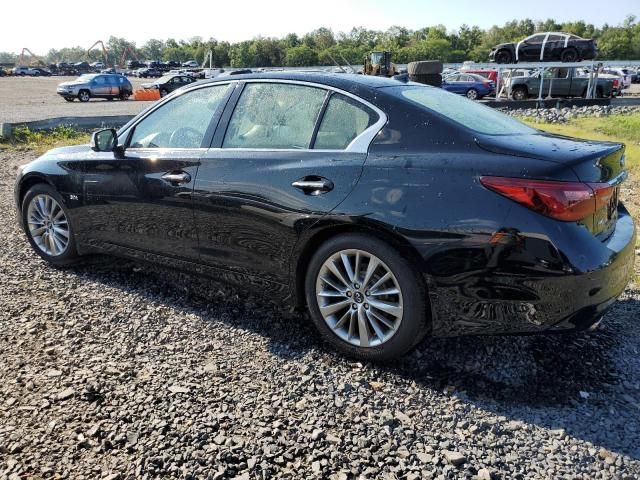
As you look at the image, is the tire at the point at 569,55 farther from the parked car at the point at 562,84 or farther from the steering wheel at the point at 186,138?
the steering wheel at the point at 186,138

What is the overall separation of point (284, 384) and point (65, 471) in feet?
3.72

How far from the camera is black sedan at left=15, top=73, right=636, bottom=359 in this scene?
9.10 ft

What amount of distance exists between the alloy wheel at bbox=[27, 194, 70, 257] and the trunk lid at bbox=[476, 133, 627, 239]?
3621 mm

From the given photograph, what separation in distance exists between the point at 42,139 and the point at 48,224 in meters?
10.2

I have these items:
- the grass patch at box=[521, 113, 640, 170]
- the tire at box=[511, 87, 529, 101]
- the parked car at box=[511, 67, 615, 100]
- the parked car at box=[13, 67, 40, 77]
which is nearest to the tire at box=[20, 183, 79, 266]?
the grass patch at box=[521, 113, 640, 170]

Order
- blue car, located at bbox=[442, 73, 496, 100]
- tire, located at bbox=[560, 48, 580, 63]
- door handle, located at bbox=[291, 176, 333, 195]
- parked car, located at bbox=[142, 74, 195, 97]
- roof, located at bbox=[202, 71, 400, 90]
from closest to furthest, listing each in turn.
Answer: door handle, located at bbox=[291, 176, 333, 195], roof, located at bbox=[202, 71, 400, 90], tire, located at bbox=[560, 48, 580, 63], blue car, located at bbox=[442, 73, 496, 100], parked car, located at bbox=[142, 74, 195, 97]

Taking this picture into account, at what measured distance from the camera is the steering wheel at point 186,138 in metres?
3.90

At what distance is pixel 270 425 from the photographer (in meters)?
2.70

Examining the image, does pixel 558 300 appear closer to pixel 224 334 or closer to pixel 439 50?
pixel 224 334

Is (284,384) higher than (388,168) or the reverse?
the reverse

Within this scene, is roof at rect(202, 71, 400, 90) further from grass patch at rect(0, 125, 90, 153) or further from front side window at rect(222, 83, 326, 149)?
grass patch at rect(0, 125, 90, 153)

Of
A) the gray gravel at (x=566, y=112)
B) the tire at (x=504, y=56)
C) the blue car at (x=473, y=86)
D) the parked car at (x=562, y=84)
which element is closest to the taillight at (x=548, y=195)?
the gray gravel at (x=566, y=112)

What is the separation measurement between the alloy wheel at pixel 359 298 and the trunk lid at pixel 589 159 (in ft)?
2.93

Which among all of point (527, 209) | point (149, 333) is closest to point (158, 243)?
point (149, 333)
